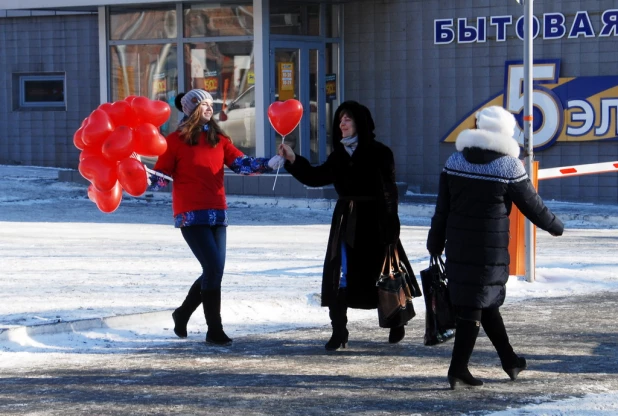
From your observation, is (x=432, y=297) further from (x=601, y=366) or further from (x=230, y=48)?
(x=230, y=48)

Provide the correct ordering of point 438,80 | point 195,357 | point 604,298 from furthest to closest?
1. point 438,80
2. point 604,298
3. point 195,357

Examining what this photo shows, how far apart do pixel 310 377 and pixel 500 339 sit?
1.22 metres

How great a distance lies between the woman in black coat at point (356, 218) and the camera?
320 inches

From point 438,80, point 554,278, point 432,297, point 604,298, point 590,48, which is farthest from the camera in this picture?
point 438,80

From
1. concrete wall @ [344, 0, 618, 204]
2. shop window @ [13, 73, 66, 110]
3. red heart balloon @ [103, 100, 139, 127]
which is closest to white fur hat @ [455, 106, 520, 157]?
red heart balloon @ [103, 100, 139, 127]

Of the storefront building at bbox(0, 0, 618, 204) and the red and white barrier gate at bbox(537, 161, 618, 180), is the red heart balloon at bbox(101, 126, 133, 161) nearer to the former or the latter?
the red and white barrier gate at bbox(537, 161, 618, 180)

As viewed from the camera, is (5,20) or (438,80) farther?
(5,20)

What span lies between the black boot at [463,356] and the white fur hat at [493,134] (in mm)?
1059

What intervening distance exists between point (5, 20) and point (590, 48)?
11902 mm


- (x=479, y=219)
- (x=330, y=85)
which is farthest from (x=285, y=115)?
(x=330, y=85)

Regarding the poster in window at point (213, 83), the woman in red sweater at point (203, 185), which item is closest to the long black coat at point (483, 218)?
the woman in red sweater at point (203, 185)

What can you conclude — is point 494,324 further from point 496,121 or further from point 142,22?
point 142,22

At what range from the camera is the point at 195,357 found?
7.96 m

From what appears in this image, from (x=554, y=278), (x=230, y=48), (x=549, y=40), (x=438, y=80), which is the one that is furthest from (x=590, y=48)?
(x=554, y=278)
